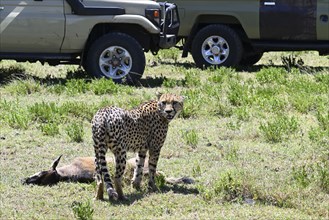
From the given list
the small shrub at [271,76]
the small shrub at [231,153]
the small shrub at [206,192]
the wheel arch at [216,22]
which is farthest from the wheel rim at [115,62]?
the small shrub at [206,192]

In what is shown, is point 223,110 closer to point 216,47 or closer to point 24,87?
point 24,87

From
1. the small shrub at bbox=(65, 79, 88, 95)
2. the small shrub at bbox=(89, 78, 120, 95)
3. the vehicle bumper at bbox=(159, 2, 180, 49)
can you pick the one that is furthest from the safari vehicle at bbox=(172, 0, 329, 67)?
the small shrub at bbox=(65, 79, 88, 95)

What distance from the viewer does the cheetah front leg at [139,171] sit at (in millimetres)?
8727

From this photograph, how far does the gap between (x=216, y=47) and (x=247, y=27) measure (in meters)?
0.65

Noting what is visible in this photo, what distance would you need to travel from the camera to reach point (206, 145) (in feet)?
35.1

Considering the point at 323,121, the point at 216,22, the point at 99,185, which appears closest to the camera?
the point at 99,185

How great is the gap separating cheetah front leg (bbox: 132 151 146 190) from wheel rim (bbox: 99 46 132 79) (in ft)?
21.2

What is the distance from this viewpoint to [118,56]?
15.3m

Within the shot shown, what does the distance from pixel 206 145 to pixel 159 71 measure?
6.67 m

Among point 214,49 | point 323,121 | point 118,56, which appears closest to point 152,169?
point 323,121

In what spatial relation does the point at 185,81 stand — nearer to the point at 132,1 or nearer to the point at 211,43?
the point at 132,1

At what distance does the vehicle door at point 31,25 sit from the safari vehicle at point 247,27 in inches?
128

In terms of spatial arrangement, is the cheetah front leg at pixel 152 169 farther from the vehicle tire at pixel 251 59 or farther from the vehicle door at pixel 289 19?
the vehicle tire at pixel 251 59

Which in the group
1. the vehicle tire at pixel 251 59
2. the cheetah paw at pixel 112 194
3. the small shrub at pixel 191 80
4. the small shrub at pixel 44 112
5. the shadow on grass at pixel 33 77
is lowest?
the vehicle tire at pixel 251 59
